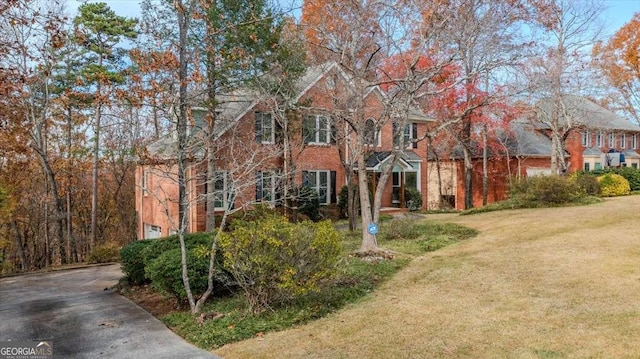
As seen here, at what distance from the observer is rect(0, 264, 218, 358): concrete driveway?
685 centimetres

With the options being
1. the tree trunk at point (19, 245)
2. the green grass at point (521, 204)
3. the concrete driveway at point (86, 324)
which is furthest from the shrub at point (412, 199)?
the tree trunk at point (19, 245)

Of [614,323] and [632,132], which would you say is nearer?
[614,323]

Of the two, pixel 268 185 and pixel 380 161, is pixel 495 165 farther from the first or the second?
pixel 268 185

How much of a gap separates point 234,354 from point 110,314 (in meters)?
4.18

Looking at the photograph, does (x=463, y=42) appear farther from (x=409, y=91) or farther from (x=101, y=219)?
(x=101, y=219)

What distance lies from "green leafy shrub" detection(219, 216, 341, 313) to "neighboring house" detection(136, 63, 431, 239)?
5892 mm

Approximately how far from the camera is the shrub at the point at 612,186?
23.8m

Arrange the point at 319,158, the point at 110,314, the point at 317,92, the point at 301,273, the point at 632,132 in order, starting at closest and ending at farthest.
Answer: the point at 301,273, the point at 110,314, the point at 317,92, the point at 319,158, the point at 632,132

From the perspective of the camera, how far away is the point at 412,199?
25.9m

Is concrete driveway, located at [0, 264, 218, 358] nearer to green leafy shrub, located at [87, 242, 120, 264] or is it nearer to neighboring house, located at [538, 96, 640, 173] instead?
green leafy shrub, located at [87, 242, 120, 264]

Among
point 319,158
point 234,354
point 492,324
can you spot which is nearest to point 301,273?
point 234,354

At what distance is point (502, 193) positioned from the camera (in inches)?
1184

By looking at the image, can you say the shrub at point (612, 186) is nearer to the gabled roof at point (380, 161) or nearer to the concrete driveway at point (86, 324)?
the gabled roof at point (380, 161)

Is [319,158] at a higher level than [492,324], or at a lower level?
higher
